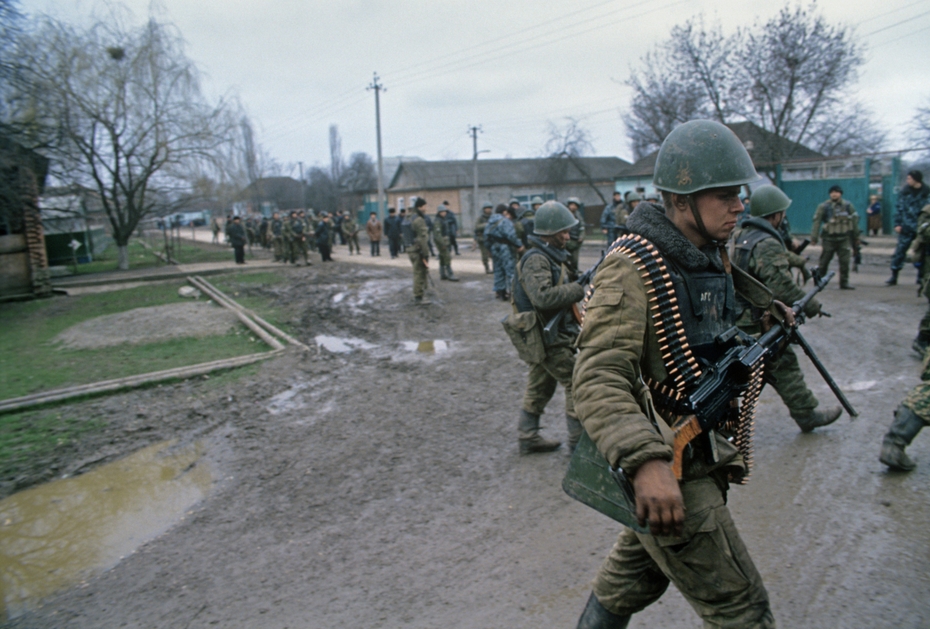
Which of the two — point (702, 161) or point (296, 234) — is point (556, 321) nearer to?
point (702, 161)

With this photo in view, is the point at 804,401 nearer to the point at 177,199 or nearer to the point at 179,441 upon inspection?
the point at 179,441

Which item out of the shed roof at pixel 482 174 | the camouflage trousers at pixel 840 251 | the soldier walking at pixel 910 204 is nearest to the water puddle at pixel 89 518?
the camouflage trousers at pixel 840 251

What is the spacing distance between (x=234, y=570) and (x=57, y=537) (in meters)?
1.42

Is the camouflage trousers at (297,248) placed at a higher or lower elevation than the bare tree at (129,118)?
lower

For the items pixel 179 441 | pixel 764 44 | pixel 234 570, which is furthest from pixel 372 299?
pixel 764 44

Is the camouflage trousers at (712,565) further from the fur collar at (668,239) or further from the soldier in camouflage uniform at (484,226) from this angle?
the soldier in camouflage uniform at (484,226)

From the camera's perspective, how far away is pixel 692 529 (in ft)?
6.33

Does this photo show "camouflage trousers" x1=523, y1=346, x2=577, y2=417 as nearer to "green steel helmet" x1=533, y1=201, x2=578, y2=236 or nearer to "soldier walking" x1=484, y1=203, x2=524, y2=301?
"green steel helmet" x1=533, y1=201, x2=578, y2=236

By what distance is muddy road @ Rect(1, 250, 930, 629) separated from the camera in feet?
10.1

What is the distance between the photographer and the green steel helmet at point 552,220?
486cm

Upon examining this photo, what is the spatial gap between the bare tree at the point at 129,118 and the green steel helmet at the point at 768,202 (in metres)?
18.9

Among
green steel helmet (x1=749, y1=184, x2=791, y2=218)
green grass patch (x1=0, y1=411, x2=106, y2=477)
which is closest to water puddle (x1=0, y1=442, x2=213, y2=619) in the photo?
green grass patch (x1=0, y1=411, x2=106, y2=477)

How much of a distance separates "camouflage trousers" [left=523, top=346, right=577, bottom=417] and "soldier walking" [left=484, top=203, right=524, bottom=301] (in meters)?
5.91

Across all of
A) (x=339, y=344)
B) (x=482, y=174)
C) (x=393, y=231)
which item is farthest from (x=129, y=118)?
(x=482, y=174)
